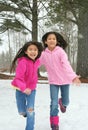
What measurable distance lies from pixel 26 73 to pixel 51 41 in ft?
2.64

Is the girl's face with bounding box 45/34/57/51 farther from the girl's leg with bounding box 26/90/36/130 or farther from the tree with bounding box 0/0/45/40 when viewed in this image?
the tree with bounding box 0/0/45/40

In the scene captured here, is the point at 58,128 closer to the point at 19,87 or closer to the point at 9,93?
the point at 19,87

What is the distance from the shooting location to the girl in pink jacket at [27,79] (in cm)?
475

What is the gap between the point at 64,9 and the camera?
10664 millimetres

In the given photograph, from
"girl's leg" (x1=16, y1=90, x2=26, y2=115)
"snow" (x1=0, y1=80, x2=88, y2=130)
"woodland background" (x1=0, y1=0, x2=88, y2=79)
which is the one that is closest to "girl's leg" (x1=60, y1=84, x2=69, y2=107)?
"snow" (x1=0, y1=80, x2=88, y2=130)

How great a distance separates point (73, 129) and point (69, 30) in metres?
30.9

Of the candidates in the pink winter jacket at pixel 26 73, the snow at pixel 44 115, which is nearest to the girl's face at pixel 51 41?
the pink winter jacket at pixel 26 73

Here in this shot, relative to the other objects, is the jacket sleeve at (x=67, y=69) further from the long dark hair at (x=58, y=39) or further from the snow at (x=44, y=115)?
the snow at (x=44, y=115)

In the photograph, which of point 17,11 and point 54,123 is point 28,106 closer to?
point 54,123

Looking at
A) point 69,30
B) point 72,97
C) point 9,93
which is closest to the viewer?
point 72,97

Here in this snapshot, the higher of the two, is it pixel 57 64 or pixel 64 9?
pixel 64 9

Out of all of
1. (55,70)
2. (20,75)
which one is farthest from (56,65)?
(20,75)

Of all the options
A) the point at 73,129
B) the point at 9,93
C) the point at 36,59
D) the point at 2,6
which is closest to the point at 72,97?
the point at 9,93

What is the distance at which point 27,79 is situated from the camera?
487 cm
